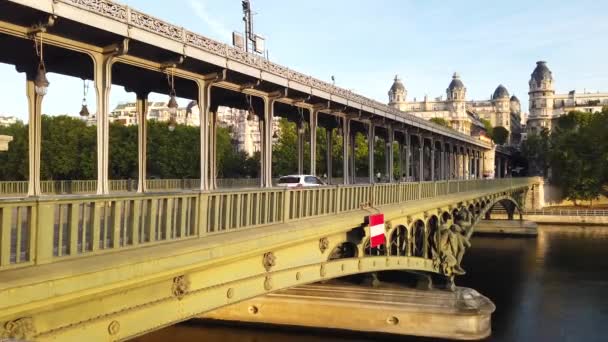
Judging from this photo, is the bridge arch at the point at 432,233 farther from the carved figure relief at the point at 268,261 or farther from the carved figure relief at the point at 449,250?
the carved figure relief at the point at 268,261

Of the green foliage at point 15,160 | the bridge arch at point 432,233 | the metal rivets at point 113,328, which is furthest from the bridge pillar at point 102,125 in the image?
the green foliage at point 15,160

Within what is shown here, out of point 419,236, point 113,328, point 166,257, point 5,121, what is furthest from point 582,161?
point 5,121

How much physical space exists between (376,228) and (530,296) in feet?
71.0

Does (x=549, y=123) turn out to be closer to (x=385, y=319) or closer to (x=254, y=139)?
(x=254, y=139)

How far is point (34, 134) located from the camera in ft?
41.4

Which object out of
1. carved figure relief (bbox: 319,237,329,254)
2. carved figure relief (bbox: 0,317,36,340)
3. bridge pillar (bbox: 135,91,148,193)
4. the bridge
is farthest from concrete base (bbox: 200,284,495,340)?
carved figure relief (bbox: 0,317,36,340)

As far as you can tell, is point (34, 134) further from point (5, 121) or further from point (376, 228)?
point (5, 121)

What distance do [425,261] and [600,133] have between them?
78099 millimetres

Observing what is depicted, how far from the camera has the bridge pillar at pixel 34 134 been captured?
12.7 m

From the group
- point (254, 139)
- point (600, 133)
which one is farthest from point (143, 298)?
point (254, 139)

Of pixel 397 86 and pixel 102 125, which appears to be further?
pixel 397 86

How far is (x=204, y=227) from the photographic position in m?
10.2

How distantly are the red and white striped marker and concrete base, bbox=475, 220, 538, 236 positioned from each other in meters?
51.4

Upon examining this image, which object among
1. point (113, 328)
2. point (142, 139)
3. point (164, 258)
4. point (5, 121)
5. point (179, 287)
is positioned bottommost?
point (113, 328)
